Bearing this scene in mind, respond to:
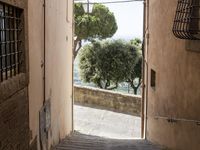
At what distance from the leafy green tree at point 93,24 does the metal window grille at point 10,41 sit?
780 inches

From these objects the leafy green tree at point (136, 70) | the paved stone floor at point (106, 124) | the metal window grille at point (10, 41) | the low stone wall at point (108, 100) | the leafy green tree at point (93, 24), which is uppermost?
the leafy green tree at point (93, 24)

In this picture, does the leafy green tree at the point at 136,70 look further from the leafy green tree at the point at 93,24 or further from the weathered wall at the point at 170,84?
the weathered wall at the point at 170,84

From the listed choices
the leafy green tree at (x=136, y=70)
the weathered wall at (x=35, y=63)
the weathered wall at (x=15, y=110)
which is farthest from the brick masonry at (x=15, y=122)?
the leafy green tree at (x=136, y=70)

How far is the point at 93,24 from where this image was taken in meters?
26.6

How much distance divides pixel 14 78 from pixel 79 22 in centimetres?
2097

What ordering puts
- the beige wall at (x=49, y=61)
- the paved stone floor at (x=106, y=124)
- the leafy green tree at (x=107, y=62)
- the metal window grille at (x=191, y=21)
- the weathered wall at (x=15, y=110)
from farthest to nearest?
the leafy green tree at (x=107, y=62) → the paved stone floor at (x=106, y=124) → the beige wall at (x=49, y=61) → the metal window grille at (x=191, y=21) → the weathered wall at (x=15, y=110)

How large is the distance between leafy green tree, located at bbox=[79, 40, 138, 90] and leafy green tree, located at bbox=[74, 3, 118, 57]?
1.66 metres

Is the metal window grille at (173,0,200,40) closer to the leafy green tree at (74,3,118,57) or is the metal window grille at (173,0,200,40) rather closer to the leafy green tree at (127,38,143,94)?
the leafy green tree at (127,38,143,94)

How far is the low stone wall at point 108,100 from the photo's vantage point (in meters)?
18.5

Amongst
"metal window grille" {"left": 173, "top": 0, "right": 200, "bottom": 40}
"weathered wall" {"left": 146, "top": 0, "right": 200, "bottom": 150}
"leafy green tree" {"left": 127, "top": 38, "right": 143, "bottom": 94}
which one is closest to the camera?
"metal window grille" {"left": 173, "top": 0, "right": 200, "bottom": 40}

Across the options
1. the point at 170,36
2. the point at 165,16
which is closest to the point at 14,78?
the point at 170,36

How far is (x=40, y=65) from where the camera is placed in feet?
24.6

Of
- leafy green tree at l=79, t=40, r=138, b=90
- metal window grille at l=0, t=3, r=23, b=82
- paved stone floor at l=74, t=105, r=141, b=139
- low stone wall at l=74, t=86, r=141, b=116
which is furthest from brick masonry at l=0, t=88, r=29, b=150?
leafy green tree at l=79, t=40, r=138, b=90

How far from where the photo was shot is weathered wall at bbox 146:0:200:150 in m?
6.33
